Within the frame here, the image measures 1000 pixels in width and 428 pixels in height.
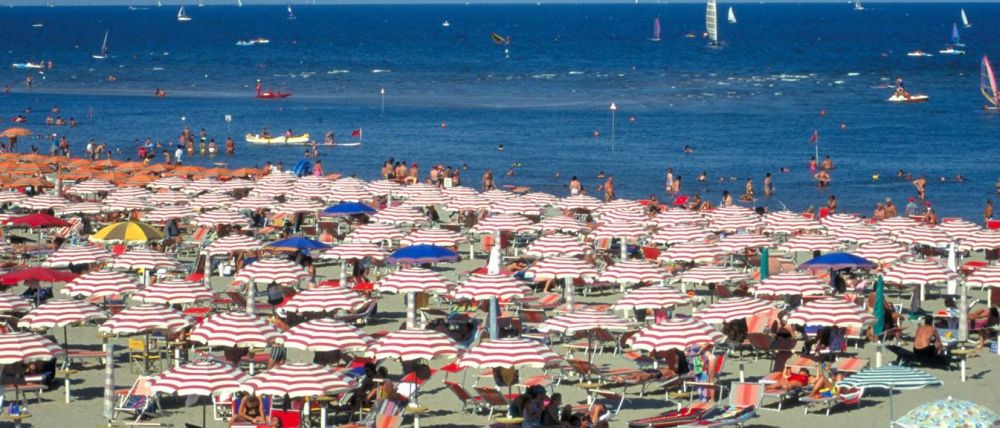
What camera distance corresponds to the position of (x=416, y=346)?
63.7 feet

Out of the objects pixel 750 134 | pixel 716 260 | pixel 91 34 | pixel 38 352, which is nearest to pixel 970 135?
pixel 750 134

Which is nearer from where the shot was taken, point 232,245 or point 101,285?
point 101,285

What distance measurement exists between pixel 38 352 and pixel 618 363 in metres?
8.12

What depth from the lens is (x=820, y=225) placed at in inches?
1270

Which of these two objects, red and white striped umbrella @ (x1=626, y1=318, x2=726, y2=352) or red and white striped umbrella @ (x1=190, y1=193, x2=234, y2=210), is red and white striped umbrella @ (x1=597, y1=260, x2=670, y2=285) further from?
red and white striped umbrella @ (x1=190, y1=193, x2=234, y2=210)

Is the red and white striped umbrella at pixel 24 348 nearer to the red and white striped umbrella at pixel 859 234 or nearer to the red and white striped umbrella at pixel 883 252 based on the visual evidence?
the red and white striped umbrella at pixel 883 252

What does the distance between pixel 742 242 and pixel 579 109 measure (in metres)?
57.8

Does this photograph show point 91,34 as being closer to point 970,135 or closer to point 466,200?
point 970,135

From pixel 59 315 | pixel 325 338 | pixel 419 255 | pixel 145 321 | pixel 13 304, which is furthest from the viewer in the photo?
pixel 419 255

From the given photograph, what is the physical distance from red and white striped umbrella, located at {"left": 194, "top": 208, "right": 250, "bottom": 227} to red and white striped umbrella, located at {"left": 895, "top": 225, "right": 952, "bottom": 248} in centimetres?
1332

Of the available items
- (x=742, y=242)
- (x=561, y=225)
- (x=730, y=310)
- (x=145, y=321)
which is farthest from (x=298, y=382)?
(x=561, y=225)

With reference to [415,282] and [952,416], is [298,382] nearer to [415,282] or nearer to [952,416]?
[415,282]

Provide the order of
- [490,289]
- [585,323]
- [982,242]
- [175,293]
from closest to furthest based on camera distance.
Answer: [585,323] < [175,293] < [490,289] < [982,242]

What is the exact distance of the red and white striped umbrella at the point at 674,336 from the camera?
1988 centimetres
